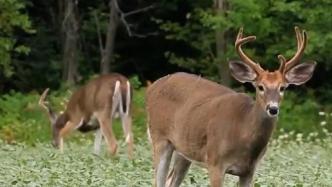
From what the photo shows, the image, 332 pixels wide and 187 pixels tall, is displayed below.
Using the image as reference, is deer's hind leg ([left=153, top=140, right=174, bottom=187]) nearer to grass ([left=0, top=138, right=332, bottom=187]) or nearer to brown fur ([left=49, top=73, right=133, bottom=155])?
grass ([left=0, top=138, right=332, bottom=187])

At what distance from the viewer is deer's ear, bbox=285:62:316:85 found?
1038 cm

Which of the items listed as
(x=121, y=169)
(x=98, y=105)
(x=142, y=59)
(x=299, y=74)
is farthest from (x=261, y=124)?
(x=142, y=59)

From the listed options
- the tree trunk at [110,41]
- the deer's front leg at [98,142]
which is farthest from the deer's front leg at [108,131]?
the tree trunk at [110,41]

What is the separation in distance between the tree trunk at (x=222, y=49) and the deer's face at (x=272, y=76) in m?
19.4

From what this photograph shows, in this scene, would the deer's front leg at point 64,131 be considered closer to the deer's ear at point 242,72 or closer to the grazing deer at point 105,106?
Answer: the grazing deer at point 105,106

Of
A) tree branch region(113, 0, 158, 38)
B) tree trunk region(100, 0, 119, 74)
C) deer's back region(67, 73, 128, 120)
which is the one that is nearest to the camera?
deer's back region(67, 73, 128, 120)

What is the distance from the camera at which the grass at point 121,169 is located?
12.3 metres

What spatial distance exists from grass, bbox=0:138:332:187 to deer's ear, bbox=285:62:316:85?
5.44 ft

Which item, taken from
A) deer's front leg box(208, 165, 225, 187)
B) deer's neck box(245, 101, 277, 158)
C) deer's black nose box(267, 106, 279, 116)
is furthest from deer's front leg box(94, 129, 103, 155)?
deer's black nose box(267, 106, 279, 116)

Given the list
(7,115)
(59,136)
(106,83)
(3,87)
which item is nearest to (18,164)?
(106,83)

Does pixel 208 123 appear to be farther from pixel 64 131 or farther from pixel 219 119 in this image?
pixel 64 131

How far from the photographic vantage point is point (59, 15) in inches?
1335

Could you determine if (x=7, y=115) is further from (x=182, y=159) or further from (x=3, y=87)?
(x=182, y=159)

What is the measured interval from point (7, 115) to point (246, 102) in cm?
1584
